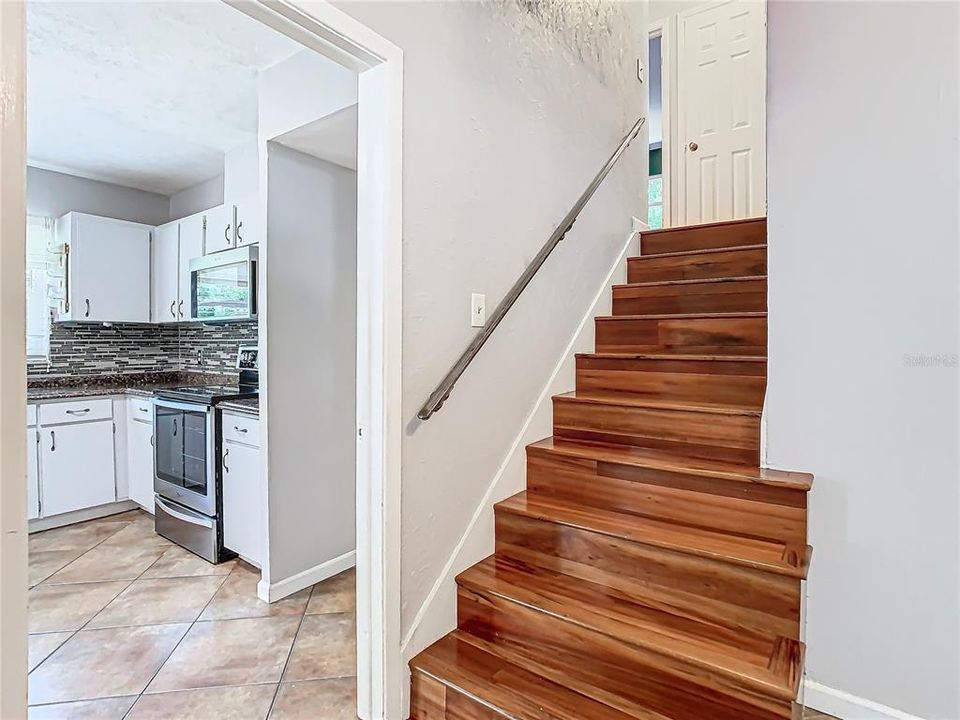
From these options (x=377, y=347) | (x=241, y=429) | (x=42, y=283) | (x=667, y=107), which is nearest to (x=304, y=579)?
(x=241, y=429)

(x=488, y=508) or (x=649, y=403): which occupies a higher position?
(x=649, y=403)

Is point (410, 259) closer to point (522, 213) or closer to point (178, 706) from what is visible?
point (522, 213)

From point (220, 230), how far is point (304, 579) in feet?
7.41

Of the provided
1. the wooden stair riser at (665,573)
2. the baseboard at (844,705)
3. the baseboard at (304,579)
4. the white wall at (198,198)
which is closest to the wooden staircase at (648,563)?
the wooden stair riser at (665,573)

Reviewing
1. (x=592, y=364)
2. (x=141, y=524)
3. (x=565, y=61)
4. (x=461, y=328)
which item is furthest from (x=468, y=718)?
(x=141, y=524)

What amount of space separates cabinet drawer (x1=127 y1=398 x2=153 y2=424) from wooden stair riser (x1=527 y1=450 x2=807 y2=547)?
2.91 m

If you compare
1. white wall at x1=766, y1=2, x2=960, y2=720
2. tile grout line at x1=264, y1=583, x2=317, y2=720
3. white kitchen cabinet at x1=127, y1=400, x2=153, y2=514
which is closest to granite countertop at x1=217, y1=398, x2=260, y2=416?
tile grout line at x1=264, y1=583, x2=317, y2=720

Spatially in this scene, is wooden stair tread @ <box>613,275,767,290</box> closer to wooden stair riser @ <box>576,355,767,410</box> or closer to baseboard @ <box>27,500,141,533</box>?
wooden stair riser @ <box>576,355,767,410</box>

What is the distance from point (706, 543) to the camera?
170 centimetres

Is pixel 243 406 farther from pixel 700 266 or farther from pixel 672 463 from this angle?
pixel 700 266

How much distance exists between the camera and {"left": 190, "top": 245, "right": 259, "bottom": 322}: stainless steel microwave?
3.24 metres

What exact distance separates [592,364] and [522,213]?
81cm

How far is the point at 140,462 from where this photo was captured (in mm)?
3814

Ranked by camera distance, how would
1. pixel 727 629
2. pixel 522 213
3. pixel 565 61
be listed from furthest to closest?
pixel 565 61
pixel 522 213
pixel 727 629
